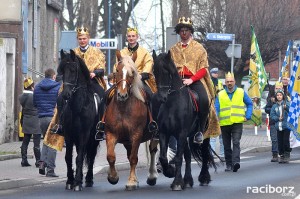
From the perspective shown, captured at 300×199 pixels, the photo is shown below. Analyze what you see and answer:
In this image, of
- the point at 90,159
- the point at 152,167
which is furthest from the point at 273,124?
the point at 90,159

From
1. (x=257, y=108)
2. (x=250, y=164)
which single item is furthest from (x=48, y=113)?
(x=257, y=108)

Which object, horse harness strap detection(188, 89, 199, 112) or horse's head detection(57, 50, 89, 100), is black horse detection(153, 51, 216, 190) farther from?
horse's head detection(57, 50, 89, 100)

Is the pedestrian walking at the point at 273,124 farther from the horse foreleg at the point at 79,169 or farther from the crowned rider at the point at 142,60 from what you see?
the horse foreleg at the point at 79,169

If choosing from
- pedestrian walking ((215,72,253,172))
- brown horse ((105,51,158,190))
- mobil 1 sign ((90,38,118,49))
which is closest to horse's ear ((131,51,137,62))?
brown horse ((105,51,158,190))

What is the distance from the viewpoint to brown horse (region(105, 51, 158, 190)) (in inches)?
669

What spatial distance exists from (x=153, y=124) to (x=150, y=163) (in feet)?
4.11

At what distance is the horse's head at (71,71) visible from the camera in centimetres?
1720

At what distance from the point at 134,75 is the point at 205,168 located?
2169 millimetres

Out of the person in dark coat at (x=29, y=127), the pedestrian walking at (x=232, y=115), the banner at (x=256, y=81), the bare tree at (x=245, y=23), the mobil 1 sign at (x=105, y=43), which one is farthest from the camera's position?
the bare tree at (x=245, y=23)

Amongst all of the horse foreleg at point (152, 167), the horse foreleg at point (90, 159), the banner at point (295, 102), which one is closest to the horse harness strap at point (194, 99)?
the horse foreleg at point (152, 167)

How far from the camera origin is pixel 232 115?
2198cm

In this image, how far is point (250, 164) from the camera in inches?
937

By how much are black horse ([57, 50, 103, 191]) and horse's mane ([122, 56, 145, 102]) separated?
754mm

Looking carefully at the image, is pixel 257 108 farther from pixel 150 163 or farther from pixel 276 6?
pixel 276 6
